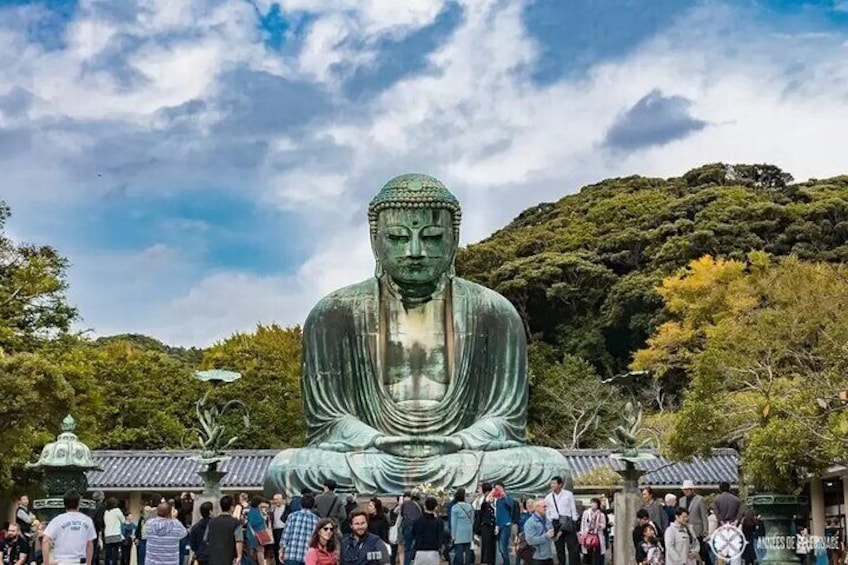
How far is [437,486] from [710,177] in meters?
41.0

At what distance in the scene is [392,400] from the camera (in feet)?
58.6

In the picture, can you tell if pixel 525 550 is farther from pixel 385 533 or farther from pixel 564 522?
pixel 385 533

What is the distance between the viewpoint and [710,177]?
54.9 meters

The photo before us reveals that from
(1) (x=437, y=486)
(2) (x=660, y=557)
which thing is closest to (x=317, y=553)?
(2) (x=660, y=557)

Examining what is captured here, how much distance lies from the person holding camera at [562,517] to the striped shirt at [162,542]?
4090 mm

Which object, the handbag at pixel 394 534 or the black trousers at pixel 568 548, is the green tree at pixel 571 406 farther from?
the handbag at pixel 394 534

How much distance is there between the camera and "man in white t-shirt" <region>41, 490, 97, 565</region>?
36.1 ft

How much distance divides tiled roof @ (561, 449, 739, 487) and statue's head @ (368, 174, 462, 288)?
774 inches

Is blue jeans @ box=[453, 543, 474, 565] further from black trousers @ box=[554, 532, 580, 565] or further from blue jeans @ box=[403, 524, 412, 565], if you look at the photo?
black trousers @ box=[554, 532, 580, 565]

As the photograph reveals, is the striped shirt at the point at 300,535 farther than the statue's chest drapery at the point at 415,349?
No

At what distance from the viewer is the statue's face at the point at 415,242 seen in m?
17.7

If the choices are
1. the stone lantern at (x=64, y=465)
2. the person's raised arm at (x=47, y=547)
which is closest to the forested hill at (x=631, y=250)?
the stone lantern at (x=64, y=465)

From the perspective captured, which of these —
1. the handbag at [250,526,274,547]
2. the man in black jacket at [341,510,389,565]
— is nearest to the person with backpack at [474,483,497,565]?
the handbag at [250,526,274,547]

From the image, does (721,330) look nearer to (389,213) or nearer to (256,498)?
(389,213)
